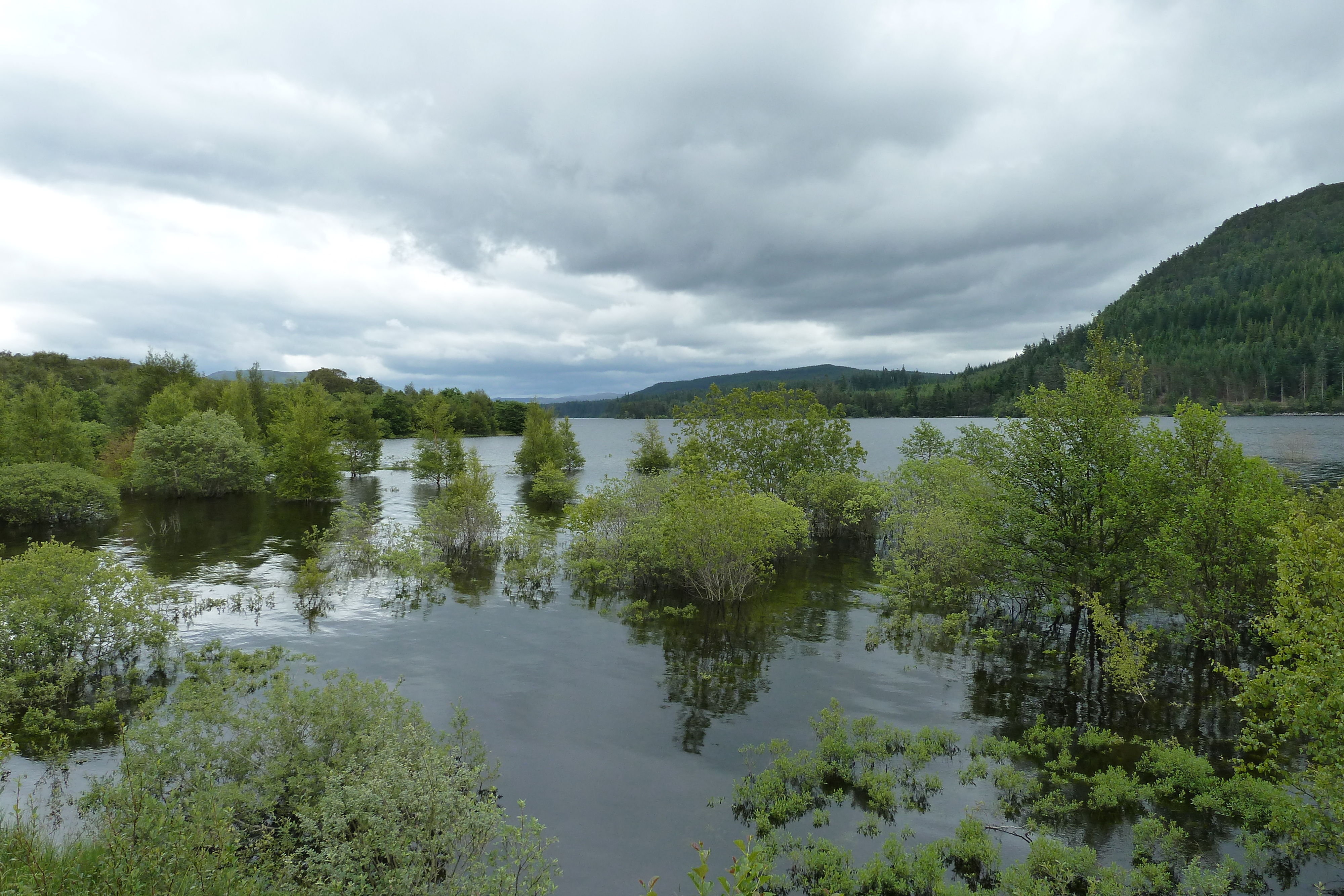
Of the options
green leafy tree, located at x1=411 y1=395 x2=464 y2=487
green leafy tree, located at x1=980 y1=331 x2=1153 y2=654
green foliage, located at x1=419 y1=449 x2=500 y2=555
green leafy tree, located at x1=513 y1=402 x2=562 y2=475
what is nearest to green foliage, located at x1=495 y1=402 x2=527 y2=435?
green leafy tree, located at x1=513 y1=402 x2=562 y2=475

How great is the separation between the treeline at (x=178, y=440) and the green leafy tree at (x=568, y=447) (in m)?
14.3

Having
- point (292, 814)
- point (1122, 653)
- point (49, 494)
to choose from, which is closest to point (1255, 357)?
point (1122, 653)

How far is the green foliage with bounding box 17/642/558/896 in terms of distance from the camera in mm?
7480

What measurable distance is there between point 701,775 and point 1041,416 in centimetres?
1667

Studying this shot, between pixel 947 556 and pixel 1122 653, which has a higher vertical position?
pixel 947 556

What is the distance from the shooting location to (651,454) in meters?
72.7

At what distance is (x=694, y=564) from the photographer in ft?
89.8

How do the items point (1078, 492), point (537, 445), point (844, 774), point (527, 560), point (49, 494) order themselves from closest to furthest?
1. point (844, 774)
2. point (1078, 492)
3. point (527, 560)
4. point (49, 494)
5. point (537, 445)

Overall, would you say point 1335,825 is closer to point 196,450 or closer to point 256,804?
point 256,804

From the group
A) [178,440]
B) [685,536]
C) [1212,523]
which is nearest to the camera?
[1212,523]

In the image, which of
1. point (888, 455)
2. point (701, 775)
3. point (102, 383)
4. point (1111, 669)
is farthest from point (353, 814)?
point (102, 383)

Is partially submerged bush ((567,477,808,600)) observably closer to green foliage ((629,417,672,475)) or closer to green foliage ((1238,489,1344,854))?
green foliage ((1238,489,1344,854))

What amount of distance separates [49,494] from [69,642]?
32.7 metres

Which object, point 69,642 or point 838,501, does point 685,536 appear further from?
point 69,642
